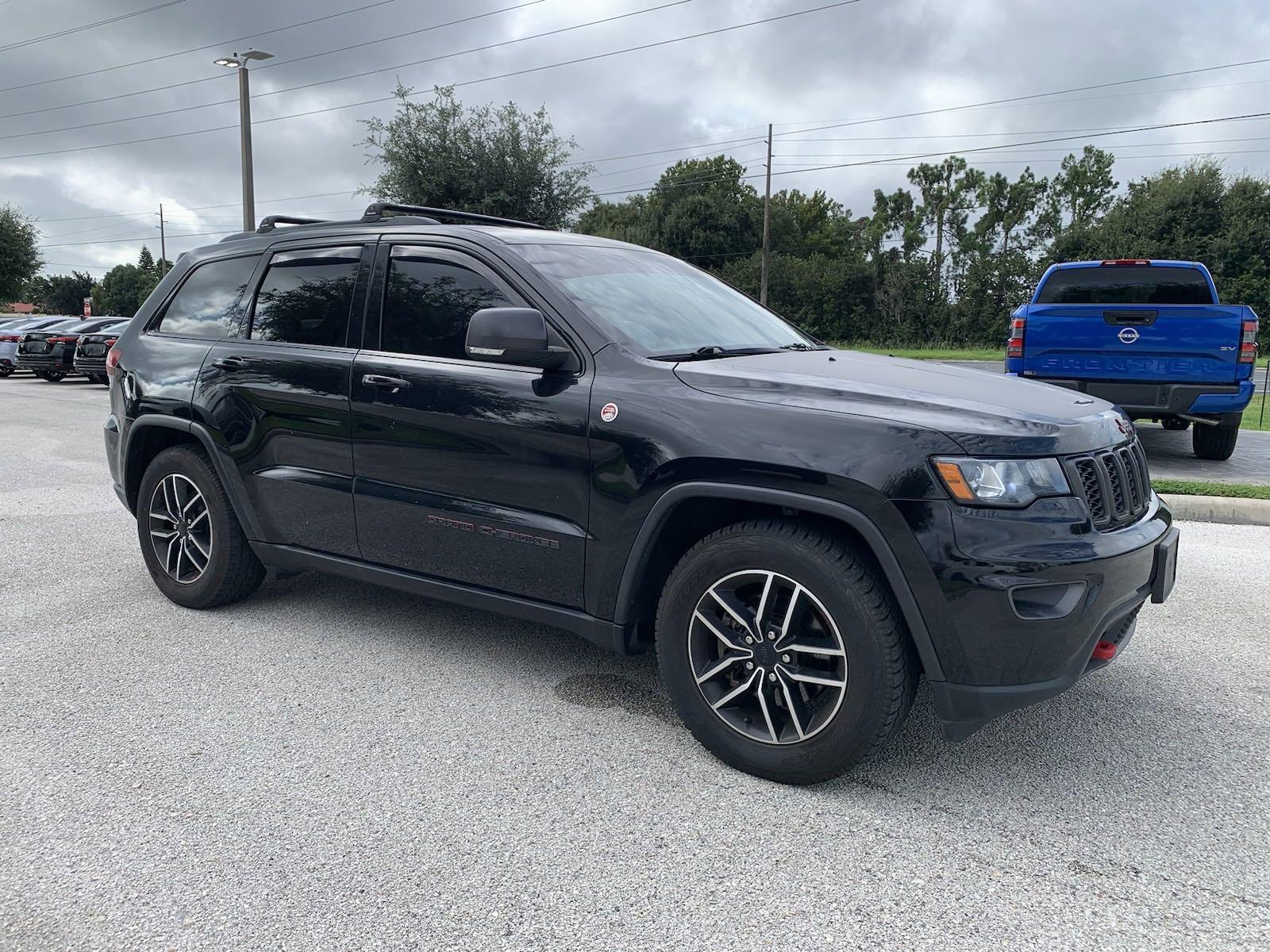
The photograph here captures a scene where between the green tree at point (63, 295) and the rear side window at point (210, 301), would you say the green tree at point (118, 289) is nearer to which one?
the green tree at point (63, 295)

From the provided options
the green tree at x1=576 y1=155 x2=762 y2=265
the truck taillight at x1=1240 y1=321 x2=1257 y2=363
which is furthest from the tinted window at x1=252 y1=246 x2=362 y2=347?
the green tree at x1=576 y1=155 x2=762 y2=265

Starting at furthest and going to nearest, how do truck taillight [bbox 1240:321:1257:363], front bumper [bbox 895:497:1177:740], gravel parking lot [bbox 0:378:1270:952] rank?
truck taillight [bbox 1240:321:1257:363], front bumper [bbox 895:497:1177:740], gravel parking lot [bbox 0:378:1270:952]

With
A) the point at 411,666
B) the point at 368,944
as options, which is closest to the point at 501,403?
the point at 411,666

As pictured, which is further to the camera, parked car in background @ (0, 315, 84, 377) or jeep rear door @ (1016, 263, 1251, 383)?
parked car in background @ (0, 315, 84, 377)

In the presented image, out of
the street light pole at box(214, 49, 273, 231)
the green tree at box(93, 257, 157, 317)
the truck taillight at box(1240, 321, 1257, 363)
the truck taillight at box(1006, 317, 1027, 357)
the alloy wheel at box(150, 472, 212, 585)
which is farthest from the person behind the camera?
the green tree at box(93, 257, 157, 317)

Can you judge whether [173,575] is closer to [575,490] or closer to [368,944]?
[575,490]

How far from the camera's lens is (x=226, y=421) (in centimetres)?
429

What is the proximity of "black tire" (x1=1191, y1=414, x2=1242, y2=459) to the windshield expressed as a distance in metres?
6.89

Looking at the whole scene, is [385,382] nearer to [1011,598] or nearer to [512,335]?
[512,335]

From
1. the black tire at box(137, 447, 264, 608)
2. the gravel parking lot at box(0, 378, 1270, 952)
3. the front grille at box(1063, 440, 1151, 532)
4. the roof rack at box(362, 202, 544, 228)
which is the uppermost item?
the roof rack at box(362, 202, 544, 228)

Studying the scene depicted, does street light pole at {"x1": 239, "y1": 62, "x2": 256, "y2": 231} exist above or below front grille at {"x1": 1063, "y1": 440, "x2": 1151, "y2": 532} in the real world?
above

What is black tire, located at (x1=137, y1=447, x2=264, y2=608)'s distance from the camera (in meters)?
4.41

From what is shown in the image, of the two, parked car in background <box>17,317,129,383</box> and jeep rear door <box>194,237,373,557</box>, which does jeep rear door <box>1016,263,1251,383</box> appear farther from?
parked car in background <box>17,317,129,383</box>

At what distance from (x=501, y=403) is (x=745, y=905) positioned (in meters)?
1.84
